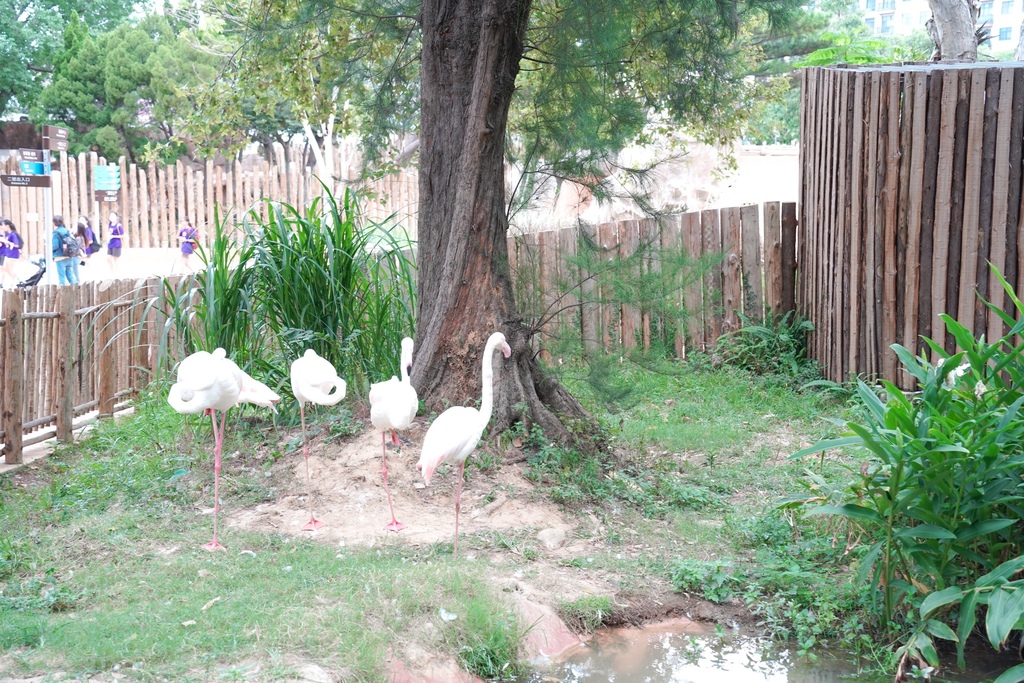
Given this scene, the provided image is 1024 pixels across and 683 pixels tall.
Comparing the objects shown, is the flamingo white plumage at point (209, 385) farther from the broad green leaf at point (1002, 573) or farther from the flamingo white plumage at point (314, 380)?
the broad green leaf at point (1002, 573)

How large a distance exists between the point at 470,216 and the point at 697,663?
317cm

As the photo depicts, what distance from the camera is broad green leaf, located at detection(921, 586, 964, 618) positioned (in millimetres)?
3826

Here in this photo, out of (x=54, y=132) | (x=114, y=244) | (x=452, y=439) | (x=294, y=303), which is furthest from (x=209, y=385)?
(x=114, y=244)

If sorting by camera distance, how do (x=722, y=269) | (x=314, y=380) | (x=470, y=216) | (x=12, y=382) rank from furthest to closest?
(x=722, y=269) → (x=12, y=382) → (x=470, y=216) → (x=314, y=380)

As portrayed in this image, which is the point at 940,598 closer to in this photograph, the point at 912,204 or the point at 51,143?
the point at 912,204

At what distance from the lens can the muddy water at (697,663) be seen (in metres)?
3.95

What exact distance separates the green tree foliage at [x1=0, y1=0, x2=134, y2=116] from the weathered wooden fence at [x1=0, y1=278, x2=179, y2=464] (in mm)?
20676

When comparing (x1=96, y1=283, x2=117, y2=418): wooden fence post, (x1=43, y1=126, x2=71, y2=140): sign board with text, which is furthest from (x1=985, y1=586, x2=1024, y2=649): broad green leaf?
(x1=43, y1=126, x2=71, y2=140): sign board with text

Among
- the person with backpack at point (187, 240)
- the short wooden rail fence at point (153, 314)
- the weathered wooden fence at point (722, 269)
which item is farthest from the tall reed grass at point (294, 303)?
the weathered wooden fence at point (722, 269)

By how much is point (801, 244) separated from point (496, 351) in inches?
170

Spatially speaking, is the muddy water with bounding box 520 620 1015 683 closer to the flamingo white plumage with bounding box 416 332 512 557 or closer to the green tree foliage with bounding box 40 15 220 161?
the flamingo white plumage with bounding box 416 332 512 557

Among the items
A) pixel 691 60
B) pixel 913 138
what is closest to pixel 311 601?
pixel 691 60

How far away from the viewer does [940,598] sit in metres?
3.84

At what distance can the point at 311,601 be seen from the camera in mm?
4043
